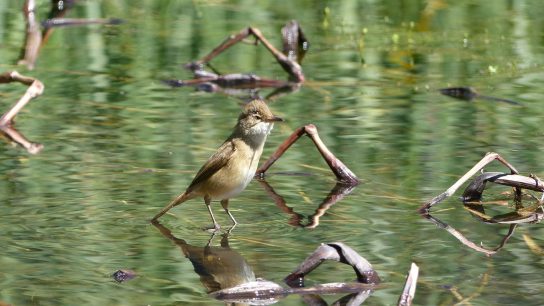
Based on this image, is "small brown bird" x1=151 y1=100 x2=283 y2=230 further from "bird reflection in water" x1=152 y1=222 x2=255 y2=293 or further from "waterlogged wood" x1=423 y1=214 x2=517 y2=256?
"waterlogged wood" x1=423 y1=214 x2=517 y2=256

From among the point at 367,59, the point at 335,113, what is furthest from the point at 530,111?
the point at 367,59

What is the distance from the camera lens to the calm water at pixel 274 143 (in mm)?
6238

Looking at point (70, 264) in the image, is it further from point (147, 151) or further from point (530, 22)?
point (530, 22)

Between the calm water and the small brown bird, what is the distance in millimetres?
179

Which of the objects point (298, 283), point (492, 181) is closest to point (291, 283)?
point (298, 283)

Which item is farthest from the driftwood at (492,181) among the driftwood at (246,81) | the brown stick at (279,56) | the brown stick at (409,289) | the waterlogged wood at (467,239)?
the brown stick at (279,56)

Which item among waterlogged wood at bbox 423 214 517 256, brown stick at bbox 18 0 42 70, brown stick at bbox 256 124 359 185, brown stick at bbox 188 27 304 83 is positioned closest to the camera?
waterlogged wood at bbox 423 214 517 256

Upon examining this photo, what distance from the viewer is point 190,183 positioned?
25.1 feet

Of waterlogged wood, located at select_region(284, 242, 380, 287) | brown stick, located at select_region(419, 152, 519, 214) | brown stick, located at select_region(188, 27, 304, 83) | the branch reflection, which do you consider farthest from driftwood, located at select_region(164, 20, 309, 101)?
Answer: waterlogged wood, located at select_region(284, 242, 380, 287)

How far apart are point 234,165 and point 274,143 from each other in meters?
1.89

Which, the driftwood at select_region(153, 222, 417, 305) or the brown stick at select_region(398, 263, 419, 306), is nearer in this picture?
the brown stick at select_region(398, 263, 419, 306)

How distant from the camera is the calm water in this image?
6238 millimetres

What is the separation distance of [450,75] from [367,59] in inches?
35.0

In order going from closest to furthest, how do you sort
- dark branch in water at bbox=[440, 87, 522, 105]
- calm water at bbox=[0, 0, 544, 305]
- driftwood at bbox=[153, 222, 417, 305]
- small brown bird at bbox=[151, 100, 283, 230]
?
driftwood at bbox=[153, 222, 417, 305] < calm water at bbox=[0, 0, 544, 305] < small brown bird at bbox=[151, 100, 283, 230] < dark branch in water at bbox=[440, 87, 522, 105]
